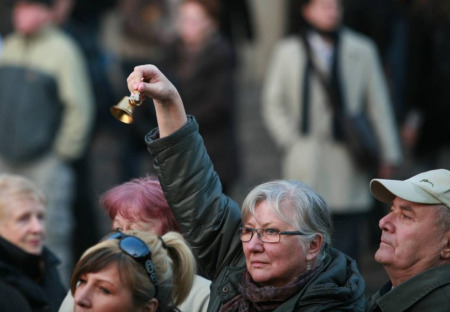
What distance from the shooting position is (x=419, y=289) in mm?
4332

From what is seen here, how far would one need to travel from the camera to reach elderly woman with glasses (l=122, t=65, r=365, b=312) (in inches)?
169

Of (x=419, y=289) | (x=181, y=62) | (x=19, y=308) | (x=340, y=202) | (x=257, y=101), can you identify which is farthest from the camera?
(x=257, y=101)

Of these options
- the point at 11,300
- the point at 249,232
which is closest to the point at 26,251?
the point at 11,300

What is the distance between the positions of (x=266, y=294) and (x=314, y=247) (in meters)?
0.27

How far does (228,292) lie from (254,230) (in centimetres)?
27

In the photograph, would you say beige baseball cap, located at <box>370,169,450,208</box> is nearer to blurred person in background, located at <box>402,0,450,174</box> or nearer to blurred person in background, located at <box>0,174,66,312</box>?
blurred person in background, located at <box>0,174,66,312</box>

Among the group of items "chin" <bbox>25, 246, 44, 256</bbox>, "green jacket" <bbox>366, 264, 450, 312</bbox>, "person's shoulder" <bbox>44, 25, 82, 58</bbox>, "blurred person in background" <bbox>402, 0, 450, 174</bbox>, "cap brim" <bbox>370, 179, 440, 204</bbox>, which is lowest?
"blurred person in background" <bbox>402, 0, 450, 174</bbox>

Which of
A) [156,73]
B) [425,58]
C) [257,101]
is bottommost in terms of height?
[257,101]

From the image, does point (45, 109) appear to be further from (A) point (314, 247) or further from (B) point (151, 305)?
(A) point (314, 247)

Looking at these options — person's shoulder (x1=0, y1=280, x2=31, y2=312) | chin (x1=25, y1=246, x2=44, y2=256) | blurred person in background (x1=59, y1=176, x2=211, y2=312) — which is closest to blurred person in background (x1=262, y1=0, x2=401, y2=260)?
chin (x1=25, y1=246, x2=44, y2=256)

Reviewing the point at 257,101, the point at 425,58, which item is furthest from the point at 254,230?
the point at 257,101

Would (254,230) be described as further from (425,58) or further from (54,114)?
(425,58)

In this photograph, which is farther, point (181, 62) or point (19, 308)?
point (181, 62)

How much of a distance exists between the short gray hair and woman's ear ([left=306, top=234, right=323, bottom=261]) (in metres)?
0.02
